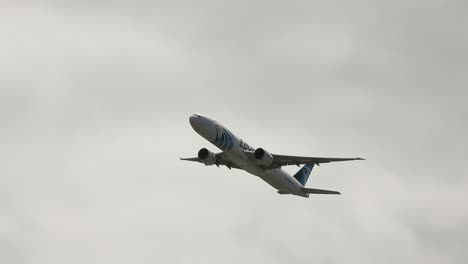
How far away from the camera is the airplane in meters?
85.3

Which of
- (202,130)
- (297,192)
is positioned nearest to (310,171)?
(297,192)

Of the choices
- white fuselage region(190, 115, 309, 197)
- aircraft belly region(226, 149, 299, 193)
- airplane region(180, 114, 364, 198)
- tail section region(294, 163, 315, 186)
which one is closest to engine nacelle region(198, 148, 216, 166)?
airplane region(180, 114, 364, 198)

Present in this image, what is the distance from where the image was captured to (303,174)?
351 feet

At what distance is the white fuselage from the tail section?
583 centimetres

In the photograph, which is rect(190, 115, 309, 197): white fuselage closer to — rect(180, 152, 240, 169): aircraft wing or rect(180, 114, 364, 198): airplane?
rect(180, 114, 364, 198): airplane

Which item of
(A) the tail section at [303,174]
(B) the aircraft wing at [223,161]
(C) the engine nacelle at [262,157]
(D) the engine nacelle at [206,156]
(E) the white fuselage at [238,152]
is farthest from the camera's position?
(A) the tail section at [303,174]

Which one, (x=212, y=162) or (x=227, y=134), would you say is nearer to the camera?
(x=227, y=134)

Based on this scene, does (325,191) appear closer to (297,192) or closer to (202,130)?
(297,192)

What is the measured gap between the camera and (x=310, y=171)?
357 ft

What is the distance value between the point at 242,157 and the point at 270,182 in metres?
6.82

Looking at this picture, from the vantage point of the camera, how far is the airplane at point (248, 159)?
8531 cm

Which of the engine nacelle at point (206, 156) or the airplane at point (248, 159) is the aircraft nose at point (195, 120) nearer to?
the airplane at point (248, 159)

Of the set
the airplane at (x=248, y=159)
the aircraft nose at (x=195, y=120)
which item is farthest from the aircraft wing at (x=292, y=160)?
the aircraft nose at (x=195, y=120)

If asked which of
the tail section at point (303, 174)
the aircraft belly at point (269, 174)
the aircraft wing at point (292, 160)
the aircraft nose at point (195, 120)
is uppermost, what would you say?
the tail section at point (303, 174)
